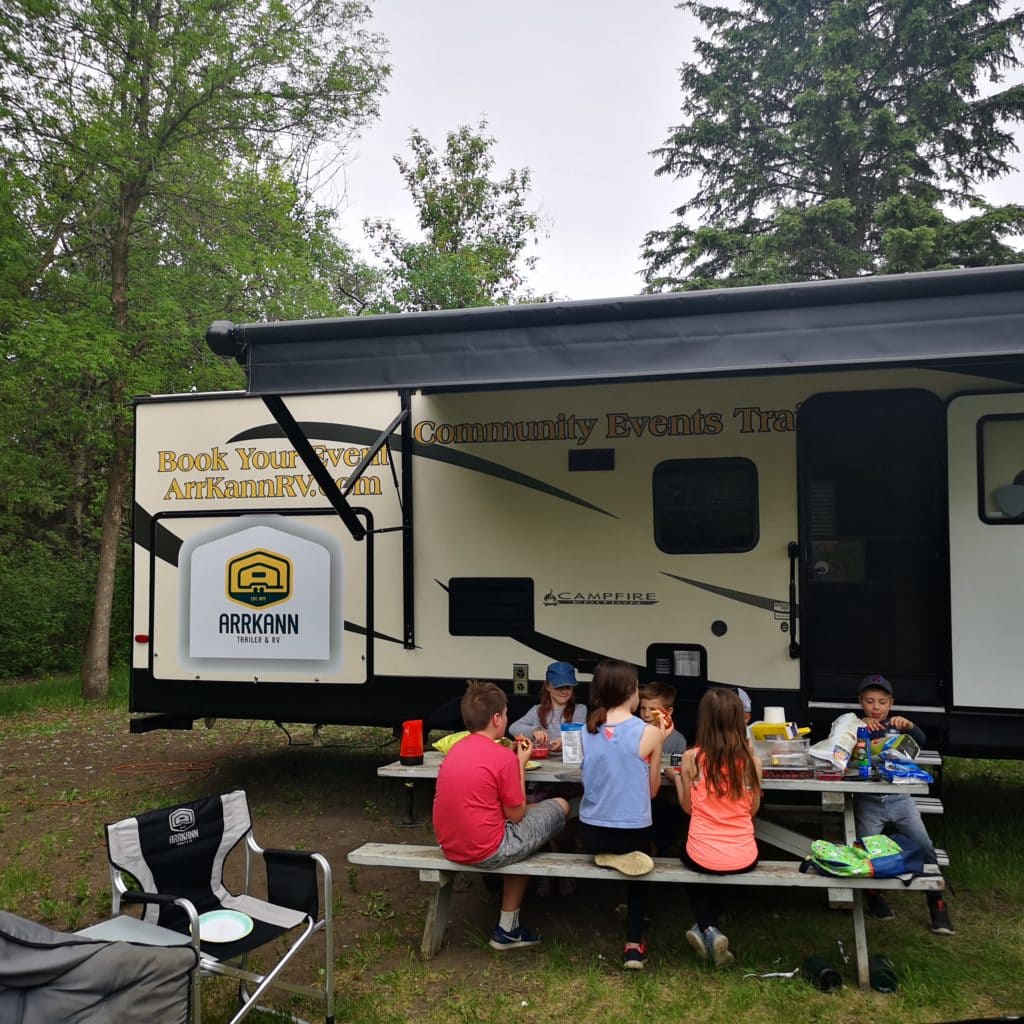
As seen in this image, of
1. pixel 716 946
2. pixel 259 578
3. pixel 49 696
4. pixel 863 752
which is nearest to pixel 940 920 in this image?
pixel 863 752

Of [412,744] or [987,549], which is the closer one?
[412,744]

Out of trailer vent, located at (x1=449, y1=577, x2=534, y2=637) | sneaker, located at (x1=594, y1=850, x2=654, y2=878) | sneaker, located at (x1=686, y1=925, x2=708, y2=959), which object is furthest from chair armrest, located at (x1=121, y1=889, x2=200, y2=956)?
trailer vent, located at (x1=449, y1=577, x2=534, y2=637)

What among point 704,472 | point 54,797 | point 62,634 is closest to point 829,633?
point 704,472

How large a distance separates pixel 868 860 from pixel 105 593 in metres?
9.84

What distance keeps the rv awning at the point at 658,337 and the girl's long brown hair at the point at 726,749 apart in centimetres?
144

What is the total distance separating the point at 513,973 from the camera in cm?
376

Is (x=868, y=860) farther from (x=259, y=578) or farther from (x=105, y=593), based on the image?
(x=105, y=593)

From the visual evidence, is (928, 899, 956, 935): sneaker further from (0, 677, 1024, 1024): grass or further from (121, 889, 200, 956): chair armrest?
(121, 889, 200, 956): chair armrest

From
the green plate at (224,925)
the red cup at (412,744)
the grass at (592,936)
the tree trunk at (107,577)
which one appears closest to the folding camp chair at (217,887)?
the green plate at (224,925)

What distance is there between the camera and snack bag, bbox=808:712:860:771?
12.9 feet

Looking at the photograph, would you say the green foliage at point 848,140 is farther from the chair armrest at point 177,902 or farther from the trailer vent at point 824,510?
the chair armrest at point 177,902

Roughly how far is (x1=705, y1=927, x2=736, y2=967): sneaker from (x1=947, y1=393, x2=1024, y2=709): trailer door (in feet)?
6.80

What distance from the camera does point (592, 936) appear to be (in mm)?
4062

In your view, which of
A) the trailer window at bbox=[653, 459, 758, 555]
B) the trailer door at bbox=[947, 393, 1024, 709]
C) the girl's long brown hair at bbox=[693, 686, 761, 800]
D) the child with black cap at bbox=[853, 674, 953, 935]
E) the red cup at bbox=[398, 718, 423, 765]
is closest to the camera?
the girl's long brown hair at bbox=[693, 686, 761, 800]
